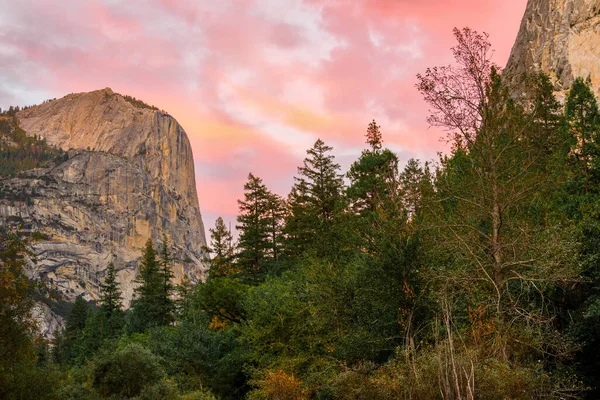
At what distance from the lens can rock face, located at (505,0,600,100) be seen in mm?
49781

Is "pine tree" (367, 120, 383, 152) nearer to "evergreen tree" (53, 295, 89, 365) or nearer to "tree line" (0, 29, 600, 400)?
"tree line" (0, 29, 600, 400)

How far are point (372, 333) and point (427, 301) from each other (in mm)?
2358

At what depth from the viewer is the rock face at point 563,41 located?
4978 cm

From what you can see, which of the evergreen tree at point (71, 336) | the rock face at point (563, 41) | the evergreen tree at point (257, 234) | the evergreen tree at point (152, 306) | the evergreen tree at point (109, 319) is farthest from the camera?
the evergreen tree at point (71, 336)

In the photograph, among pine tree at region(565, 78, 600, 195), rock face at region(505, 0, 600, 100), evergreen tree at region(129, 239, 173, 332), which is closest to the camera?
pine tree at region(565, 78, 600, 195)


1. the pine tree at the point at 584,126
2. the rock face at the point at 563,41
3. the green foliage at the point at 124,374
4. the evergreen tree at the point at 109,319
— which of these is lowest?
the green foliage at the point at 124,374

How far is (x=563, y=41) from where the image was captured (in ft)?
175

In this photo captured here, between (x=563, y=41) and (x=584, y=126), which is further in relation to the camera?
(x=563, y=41)

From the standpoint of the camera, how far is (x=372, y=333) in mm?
19109

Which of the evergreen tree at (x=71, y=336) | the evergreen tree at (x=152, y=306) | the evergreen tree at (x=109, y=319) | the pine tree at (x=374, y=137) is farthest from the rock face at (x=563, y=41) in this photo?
the evergreen tree at (x=71, y=336)

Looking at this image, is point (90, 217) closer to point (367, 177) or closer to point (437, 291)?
point (367, 177)

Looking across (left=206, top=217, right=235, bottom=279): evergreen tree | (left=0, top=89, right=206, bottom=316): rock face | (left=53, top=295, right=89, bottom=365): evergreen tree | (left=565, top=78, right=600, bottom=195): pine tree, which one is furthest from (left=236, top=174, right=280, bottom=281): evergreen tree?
(left=0, top=89, right=206, bottom=316): rock face

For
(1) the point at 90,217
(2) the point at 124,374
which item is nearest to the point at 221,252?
(2) the point at 124,374

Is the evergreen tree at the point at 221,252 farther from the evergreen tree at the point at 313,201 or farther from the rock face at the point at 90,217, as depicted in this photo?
the rock face at the point at 90,217
